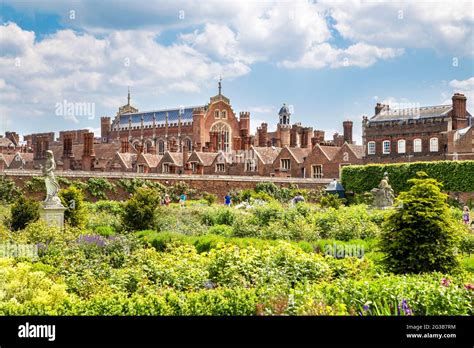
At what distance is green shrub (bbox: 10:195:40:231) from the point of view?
21.1m

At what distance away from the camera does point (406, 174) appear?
42219 mm

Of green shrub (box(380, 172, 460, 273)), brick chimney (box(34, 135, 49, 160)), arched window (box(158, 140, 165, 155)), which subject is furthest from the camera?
arched window (box(158, 140, 165, 155))

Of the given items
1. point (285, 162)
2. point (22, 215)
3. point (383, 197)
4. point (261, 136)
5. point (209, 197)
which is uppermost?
point (261, 136)

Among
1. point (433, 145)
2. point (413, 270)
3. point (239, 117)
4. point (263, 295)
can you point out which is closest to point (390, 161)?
point (433, 145)

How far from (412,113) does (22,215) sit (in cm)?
3525

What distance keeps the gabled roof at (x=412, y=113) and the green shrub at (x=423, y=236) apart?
119ft

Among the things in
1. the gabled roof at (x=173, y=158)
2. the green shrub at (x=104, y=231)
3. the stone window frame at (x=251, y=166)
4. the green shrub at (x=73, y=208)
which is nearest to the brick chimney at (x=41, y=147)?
the gabled roof at (x=173, y=158)

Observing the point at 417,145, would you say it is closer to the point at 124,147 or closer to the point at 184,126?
the point at 124,147

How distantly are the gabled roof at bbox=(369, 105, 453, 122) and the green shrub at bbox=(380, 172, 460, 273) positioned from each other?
3640 cm

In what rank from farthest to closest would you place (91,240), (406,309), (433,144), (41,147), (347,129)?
(347,129) → (41,147) → (433,144) → (91,240) → (406,309)

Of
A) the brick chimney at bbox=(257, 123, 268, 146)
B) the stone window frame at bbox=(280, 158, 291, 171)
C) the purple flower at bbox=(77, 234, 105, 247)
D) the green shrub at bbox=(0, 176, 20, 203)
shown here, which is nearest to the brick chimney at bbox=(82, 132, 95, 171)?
the green shrub at bbox=(0, 176, 20, 203)

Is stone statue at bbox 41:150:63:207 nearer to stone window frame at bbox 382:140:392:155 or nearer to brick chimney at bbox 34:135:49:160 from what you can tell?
brick chimney at bbox 34:135:49:160

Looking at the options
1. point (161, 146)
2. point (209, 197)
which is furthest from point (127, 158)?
point (161, 146)
